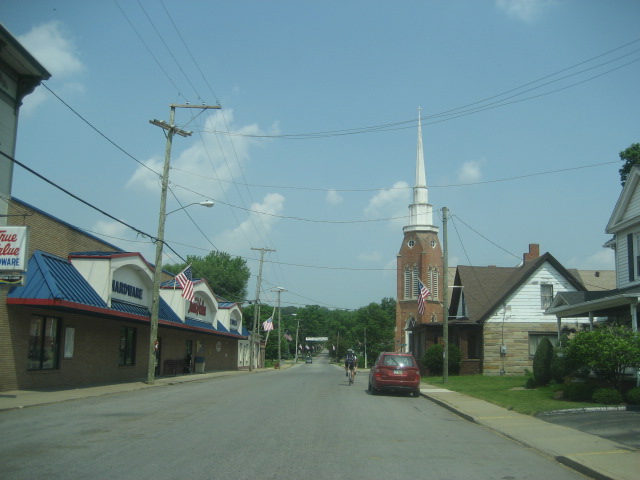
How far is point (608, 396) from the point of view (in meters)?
16.7

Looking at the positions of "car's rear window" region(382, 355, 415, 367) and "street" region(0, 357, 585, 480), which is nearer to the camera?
"street" region(0, 357, 585, 480)

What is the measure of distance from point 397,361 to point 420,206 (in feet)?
153

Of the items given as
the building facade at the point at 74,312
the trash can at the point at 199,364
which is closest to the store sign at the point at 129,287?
the building facade at the point at 74,312

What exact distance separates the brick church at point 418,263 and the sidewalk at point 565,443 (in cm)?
5023

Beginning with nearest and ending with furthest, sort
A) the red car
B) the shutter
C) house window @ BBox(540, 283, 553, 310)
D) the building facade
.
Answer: the building facade → the red car → the shutter → house window @ BBox(540, 283, 553, 310)

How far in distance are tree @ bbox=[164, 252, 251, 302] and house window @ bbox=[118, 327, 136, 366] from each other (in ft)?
198

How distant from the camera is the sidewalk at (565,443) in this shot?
8.93 m

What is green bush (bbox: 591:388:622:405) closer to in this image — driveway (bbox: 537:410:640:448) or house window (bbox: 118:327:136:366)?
driveway (bbox: 537:410:640:448)

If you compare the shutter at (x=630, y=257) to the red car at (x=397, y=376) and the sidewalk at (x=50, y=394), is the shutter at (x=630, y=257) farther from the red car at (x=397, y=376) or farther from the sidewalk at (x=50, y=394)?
the sidewalk at (x=50, y=394)

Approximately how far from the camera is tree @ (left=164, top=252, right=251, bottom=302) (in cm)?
9225

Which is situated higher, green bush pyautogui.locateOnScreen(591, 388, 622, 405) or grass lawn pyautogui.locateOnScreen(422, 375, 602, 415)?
green bush pyautogui.locateOnScreen(591, 388, 622, 405)

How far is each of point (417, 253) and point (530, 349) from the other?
33209 millimetres

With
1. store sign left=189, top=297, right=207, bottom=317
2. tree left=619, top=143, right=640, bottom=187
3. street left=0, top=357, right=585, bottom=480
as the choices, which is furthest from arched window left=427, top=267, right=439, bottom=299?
street left=0, top=357, right=585, bottom=480

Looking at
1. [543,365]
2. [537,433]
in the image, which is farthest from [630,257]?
[537,433]
